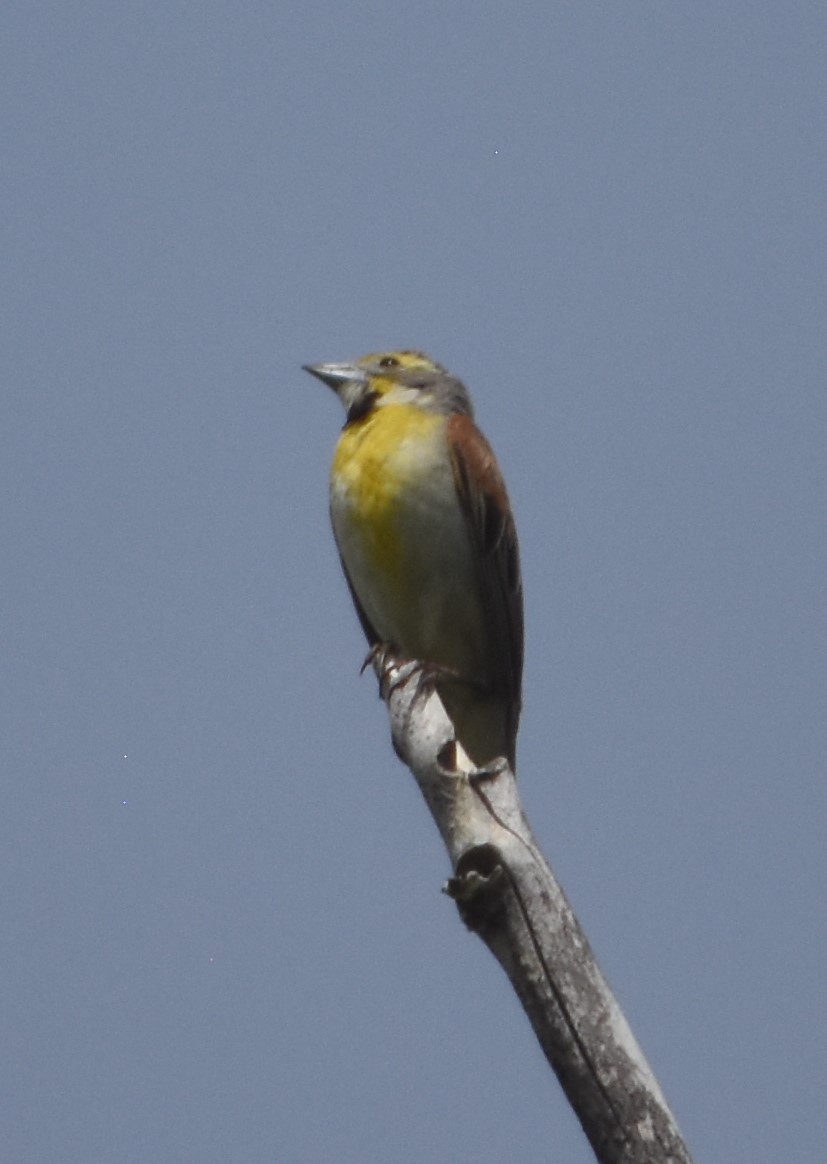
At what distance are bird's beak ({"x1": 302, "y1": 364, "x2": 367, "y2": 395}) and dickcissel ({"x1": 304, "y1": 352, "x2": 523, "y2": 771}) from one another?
0.26m

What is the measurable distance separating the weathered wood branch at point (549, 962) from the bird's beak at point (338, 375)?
3520mm

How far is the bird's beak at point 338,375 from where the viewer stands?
885 cm

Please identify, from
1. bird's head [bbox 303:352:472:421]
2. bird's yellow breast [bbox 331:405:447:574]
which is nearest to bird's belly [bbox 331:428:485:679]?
bird's yellow breast [bbox 331:405:447:574]

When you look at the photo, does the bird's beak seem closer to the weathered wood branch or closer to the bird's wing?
the bird's wing

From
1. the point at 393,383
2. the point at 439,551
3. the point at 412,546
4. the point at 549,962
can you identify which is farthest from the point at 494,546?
the point at 549,962

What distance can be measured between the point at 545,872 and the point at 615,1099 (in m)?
0.71

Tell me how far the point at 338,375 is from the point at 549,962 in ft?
15.0

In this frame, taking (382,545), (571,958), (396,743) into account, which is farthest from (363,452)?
(571,958)

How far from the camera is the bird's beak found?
885 centimetres

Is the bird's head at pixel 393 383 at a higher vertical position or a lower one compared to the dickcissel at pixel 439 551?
higher

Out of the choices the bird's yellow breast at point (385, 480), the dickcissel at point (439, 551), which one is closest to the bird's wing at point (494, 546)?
the dickcissel at point (439, 551)

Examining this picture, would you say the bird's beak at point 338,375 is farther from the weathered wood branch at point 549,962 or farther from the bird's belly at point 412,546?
the weathered wood branch at point 549,962

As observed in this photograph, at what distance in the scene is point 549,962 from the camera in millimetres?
4910

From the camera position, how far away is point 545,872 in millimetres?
5090
